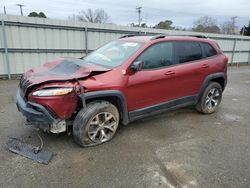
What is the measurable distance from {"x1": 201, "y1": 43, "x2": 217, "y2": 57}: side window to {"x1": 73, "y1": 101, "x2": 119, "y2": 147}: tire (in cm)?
262

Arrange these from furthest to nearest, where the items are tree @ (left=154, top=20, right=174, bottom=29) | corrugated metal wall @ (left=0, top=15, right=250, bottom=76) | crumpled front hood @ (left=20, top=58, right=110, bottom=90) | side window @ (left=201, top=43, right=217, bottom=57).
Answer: tree @ (left=154, top=20, right=174, bottom=29) → corrugated metal wall @ (left=0, top=15, right=250, bottom=76) → side window @ (left=201, top=43, right=217, bottom=57) → crumpled front hood @ (left=20, top=58, right=110, bottom=90)

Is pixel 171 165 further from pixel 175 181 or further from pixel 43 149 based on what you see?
pixel 43 149

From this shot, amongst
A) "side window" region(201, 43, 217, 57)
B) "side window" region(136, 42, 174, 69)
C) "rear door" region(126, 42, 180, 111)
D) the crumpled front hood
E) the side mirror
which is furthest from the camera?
"side window" region(201, 43, 217, 57)

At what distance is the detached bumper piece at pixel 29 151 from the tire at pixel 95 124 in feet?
1.57

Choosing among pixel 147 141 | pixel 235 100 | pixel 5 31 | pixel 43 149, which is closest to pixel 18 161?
pixel 43 149

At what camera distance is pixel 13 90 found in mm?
6582

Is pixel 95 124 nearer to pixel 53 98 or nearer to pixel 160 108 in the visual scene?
pixel 53 98

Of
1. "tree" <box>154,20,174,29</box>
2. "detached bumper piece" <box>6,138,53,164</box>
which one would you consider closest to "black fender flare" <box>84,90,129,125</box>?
"detached bumper piece" <box>6,138,53,164</box>

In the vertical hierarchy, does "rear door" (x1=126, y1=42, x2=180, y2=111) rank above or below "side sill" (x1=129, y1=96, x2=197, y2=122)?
above

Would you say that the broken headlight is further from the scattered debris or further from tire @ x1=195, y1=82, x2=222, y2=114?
tire @ x1=195, y1=82, x2=222, y2=114

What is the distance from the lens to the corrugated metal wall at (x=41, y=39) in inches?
305

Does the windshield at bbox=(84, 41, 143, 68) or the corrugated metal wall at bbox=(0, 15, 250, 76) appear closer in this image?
the windshield at bbox=(84, 41, 143, 68)

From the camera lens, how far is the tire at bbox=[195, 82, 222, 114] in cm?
464

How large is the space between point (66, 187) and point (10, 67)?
23.4 ft
